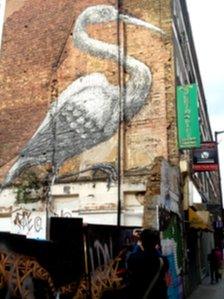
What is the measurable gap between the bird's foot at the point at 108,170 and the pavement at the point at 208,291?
4814mm

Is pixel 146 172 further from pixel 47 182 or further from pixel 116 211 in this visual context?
pixel 47 182

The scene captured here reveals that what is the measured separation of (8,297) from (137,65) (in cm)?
1299

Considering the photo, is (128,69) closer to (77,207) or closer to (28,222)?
(77,207)

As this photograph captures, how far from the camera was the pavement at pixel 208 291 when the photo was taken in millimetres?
16603

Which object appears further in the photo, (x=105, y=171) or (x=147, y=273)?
(x=105, y=171)

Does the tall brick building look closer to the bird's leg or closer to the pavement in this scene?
the bird's leg

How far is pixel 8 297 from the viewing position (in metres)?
5.68

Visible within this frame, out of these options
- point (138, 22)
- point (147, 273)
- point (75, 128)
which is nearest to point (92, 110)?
point (75, 128)

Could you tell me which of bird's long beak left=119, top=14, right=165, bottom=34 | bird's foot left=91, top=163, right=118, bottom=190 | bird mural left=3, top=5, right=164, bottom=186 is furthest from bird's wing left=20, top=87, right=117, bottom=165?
bird's long beak left=119, top=14, right=165, bottom=34

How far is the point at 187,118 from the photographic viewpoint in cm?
1662

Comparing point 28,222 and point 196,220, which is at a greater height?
point 196,220

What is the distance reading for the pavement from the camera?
654 inches

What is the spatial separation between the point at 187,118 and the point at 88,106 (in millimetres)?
3696

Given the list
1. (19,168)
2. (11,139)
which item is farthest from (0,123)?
(19,168)
